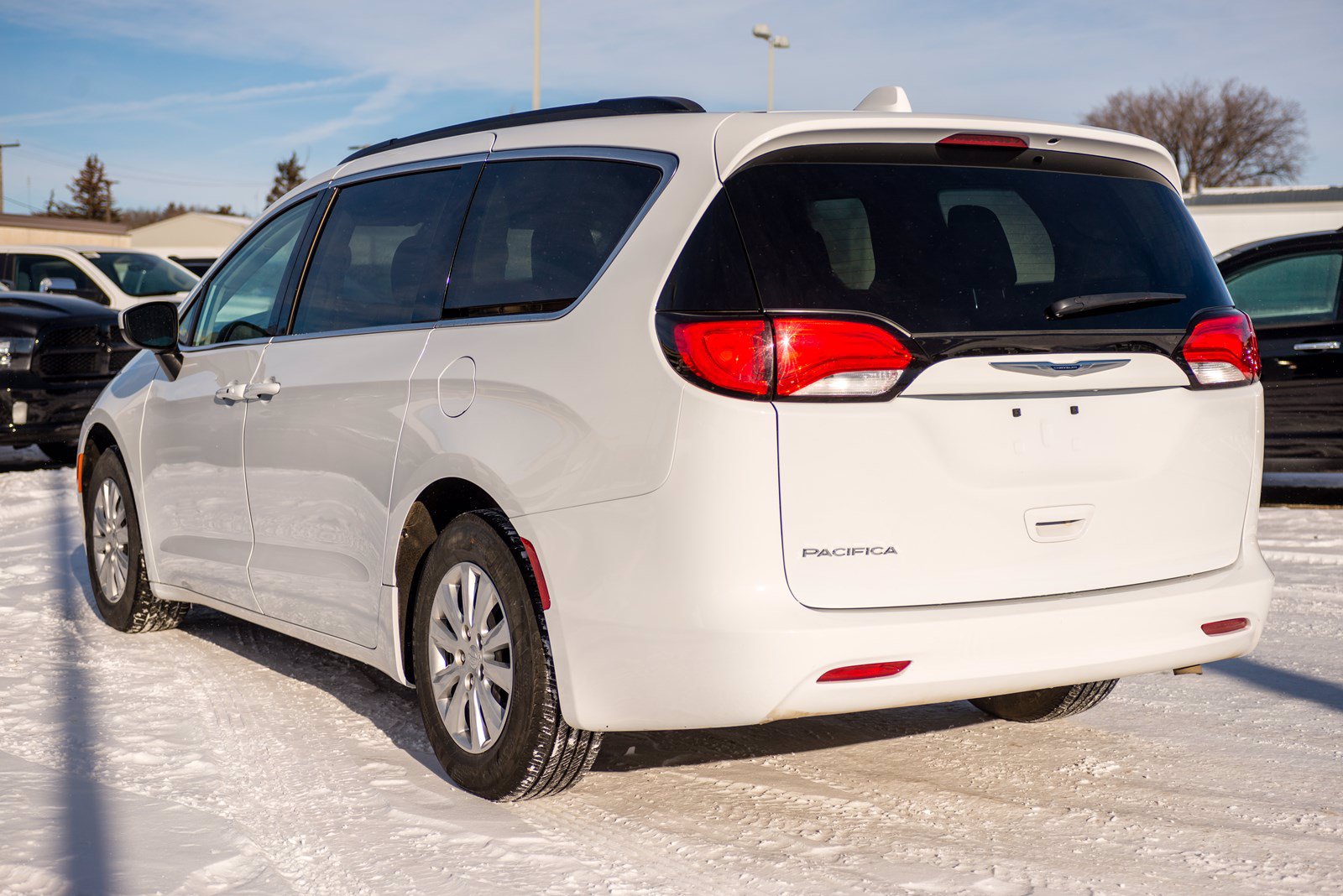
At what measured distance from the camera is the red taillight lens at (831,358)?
3389mm

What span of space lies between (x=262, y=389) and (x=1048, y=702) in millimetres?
2873

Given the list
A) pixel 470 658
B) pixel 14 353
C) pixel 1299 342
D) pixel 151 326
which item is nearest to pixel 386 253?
pixel 470 658

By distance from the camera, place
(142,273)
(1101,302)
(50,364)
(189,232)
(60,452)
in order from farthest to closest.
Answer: (189,232)
(142,273)
(60,452)
(50,364)
(1101,302)

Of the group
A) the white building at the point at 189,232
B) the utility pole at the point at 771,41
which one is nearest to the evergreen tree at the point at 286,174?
the white building at the point at 189,232

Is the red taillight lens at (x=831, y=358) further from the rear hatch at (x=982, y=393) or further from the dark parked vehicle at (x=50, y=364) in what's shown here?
the dark parked vehicle at (x=50, y=364)

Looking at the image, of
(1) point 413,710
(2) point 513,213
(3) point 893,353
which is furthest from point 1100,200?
(1) point 413,710

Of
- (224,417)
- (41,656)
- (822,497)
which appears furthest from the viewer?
(41,656)

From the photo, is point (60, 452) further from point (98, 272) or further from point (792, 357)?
point (792, 357)

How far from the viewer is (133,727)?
191 inches

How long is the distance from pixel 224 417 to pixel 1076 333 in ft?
10.4

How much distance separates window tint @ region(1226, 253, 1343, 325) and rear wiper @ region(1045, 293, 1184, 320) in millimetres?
6076

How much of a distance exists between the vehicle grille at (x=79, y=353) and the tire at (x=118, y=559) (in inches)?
226

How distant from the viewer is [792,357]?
338 cm

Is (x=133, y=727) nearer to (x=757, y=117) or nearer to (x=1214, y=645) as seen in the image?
(x=757, y=117)
